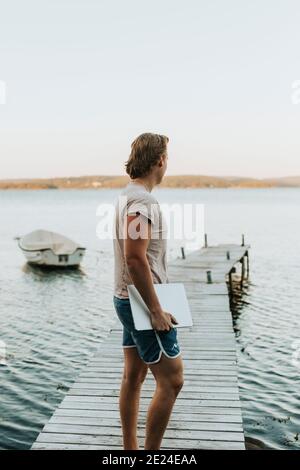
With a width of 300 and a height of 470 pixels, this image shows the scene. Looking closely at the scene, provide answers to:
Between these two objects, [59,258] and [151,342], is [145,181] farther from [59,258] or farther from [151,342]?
[59,258]

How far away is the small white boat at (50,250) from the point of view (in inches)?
1079

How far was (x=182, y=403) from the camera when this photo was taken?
6.17 metres

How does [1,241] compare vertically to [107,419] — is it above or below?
below

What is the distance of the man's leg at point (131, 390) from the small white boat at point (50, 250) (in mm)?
23247

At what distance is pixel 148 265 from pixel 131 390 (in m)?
1.15

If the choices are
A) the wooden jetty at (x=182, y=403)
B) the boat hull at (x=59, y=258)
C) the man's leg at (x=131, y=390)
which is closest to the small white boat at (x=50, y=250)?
the boat hull at (x=59, y=258)

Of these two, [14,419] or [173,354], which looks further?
[14,419]

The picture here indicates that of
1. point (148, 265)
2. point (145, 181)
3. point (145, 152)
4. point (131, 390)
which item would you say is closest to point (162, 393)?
point (131, 390)

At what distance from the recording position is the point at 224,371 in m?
7.43

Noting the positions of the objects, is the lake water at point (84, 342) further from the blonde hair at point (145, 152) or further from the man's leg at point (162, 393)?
the blonde hair at point (145, 152)

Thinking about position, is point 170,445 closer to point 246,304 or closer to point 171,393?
point 171,393
